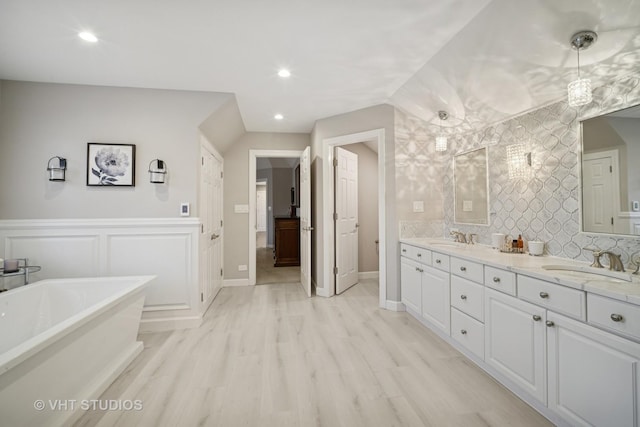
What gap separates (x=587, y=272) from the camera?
161cm

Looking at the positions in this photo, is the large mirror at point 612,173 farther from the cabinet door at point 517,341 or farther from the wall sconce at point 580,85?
the cabinet door at point 517,341

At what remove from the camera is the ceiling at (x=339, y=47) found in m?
1.64

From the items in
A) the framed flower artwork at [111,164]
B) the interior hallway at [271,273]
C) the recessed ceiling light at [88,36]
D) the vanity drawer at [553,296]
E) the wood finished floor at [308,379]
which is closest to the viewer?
the vanity drawer at [553,296]

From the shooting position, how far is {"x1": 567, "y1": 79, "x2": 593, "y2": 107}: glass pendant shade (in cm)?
143

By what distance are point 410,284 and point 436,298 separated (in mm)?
455

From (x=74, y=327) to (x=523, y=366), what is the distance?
2.63 meters

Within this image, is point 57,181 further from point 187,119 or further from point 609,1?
point 609,1

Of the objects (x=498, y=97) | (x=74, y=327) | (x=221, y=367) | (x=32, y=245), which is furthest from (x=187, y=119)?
(x=498, y=97)

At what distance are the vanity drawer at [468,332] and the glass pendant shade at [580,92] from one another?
154cm

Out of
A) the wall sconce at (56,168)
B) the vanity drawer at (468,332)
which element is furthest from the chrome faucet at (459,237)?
the wall sconce at (56,168)

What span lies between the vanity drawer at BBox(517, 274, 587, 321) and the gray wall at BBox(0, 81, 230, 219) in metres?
2.89

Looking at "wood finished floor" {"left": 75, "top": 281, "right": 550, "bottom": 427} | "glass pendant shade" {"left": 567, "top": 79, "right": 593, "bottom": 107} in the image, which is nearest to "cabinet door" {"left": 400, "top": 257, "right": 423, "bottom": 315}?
"wood finished floor" {"left": 75, "top": 281, "right": 550, "bottom": 427}

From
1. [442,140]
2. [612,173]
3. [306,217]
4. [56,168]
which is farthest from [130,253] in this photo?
[612,173]

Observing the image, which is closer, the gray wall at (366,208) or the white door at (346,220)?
the white door at (346,220)
